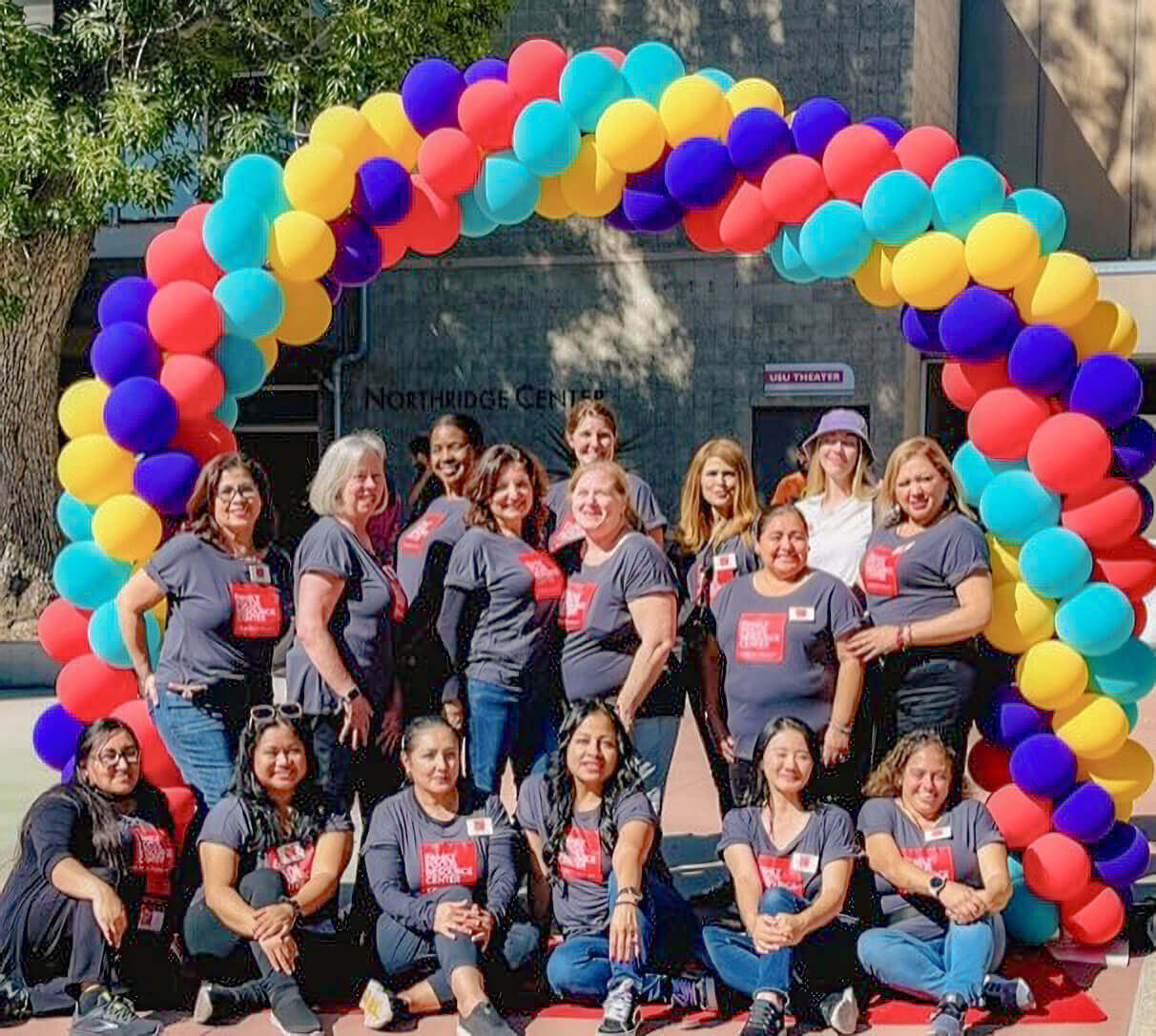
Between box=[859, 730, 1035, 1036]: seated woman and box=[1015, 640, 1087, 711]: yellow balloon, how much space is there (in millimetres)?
485

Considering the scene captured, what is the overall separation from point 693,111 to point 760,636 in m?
1.98

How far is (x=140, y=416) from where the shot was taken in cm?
545

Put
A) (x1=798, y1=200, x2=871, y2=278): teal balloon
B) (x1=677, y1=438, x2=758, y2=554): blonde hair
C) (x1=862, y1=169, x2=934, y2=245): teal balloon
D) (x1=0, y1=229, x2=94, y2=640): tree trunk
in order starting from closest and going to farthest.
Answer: (x1=862, y1=169, x2=934, y2=245): teal balloon < (x1=798, y1=200, x2=871, y2=278): teal balloon < (x1=677, y1=438, x2=758, y2=554): blonde hair < (x1=0, y1=229, x2=94, y2=640): tree trunk

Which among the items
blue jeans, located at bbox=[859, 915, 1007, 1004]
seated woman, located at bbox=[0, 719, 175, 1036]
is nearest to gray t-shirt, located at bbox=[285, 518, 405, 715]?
seated woman, located at bbox=[0, 719, 175, 1036]

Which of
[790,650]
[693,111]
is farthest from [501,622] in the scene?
[693,111]

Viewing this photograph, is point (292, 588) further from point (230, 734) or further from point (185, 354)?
point (185, 354)

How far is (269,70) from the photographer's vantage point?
11773mm

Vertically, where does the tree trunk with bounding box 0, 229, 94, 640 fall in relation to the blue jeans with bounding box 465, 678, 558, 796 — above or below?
above

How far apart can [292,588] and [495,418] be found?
36.3 ft

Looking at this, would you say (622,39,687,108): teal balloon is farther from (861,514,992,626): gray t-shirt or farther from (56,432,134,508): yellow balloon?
(56,432,134,508): yellow balloon

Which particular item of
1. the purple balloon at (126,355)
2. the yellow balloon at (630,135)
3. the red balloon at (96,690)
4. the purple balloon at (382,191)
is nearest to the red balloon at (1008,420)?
the yellow balloon at (630,135)

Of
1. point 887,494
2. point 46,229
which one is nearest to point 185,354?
point 887,494

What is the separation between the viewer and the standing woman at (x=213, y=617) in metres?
5.19

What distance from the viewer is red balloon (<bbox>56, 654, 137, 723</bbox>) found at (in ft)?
18.3
